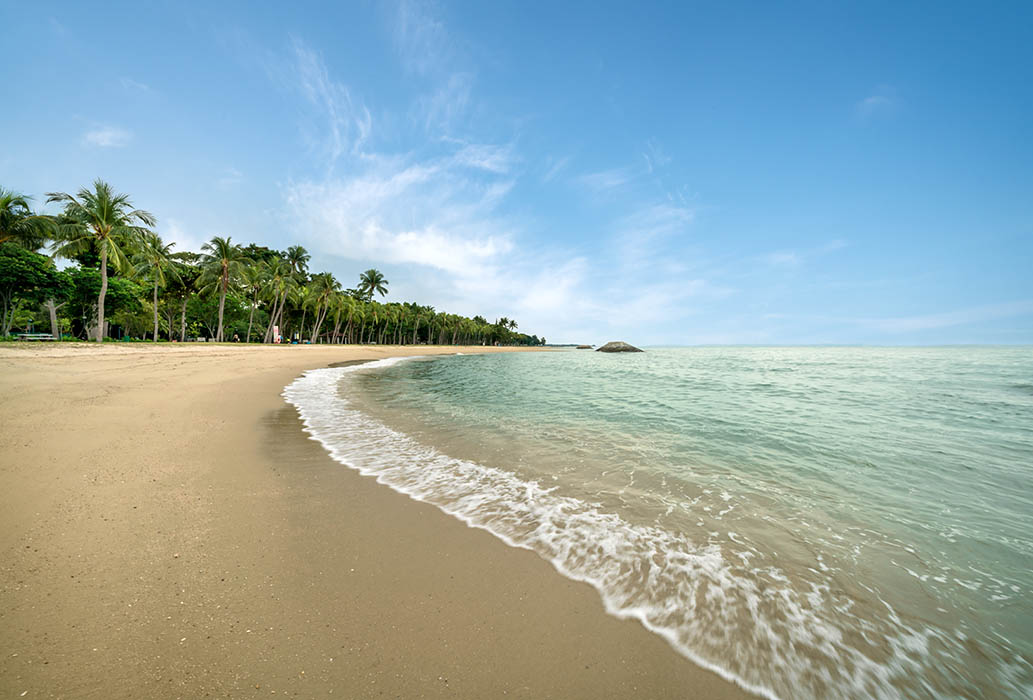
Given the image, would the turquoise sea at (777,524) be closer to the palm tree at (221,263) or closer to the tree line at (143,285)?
the tree line at (143,285)

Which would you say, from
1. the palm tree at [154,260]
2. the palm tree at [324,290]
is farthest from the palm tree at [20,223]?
the palm tree at [324,290]

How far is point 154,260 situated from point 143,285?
771 cm

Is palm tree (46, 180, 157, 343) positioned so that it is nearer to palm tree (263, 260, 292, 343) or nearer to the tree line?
the tree line

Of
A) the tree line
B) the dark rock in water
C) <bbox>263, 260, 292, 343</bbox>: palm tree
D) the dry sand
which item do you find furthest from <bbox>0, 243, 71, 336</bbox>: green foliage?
the dark rock in water

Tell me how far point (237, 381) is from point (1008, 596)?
17.1 metres

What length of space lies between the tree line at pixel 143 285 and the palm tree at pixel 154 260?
147 mm

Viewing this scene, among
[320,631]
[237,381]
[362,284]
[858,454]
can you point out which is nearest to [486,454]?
[320,631]

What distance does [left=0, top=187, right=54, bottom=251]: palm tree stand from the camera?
908 inches

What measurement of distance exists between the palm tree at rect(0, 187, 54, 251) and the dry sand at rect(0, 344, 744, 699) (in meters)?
33.5

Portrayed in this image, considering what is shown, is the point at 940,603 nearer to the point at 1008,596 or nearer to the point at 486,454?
the point at 1008,596

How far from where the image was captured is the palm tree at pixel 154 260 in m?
33.9

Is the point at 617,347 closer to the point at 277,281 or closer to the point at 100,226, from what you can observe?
the point at 277,281

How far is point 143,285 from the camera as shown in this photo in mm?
40562

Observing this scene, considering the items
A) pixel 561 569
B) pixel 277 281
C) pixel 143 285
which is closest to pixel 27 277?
pixel 143 285
